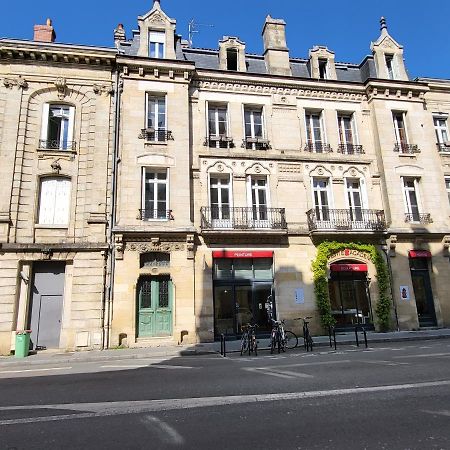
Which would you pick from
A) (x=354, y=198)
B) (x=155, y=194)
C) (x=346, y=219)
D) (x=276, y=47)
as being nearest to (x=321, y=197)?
(x=346, y=219)

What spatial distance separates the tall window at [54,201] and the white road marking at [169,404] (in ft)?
34.5

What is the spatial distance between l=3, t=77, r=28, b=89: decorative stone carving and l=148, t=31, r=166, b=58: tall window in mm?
5843

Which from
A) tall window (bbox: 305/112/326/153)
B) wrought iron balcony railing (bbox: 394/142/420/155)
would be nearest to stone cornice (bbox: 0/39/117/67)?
tall window (bbox: 305/112/326/153)

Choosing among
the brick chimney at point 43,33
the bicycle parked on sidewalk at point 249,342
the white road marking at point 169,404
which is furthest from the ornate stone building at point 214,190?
the white road marking at point 169,404

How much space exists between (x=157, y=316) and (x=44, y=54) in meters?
12.5

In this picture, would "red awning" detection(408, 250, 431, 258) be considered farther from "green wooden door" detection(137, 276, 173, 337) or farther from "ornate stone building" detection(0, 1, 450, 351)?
"green wooden door" detection(137, 276, 173, 337)

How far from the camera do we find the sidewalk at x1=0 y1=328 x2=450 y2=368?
11.5m

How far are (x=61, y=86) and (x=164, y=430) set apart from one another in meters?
16.0

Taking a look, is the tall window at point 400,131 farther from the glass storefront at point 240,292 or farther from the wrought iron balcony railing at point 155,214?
the wrought iron balcony railing at point 155,214

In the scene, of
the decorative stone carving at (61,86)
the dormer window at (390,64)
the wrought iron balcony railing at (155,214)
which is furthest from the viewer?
the dormer window at (390,64)

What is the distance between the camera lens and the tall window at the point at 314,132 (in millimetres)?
18062

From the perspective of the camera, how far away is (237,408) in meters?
4.92

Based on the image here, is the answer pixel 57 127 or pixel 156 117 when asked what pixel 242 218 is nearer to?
pixel 156 117

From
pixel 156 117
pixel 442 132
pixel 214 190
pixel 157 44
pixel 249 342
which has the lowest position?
pixel 249 342
